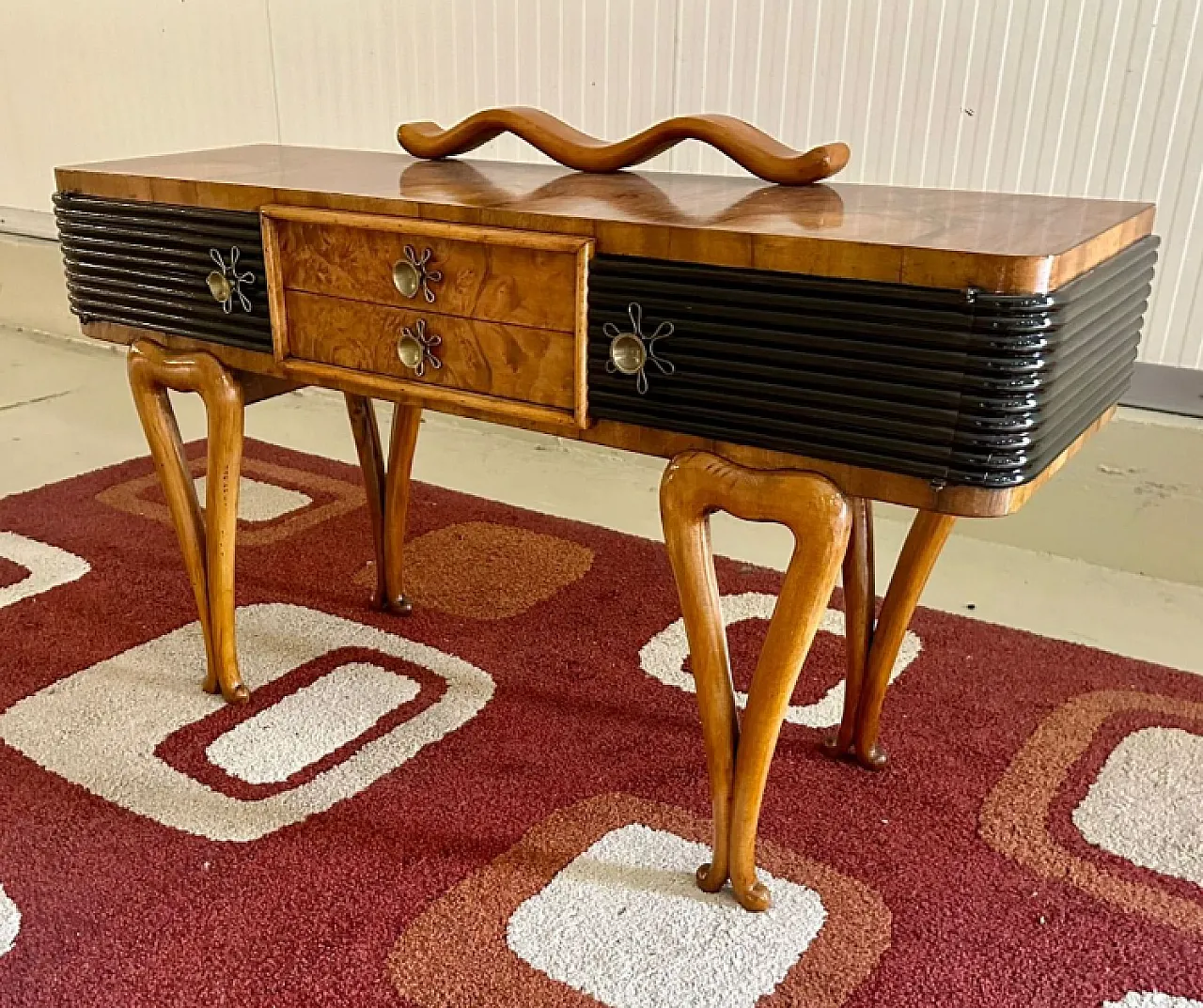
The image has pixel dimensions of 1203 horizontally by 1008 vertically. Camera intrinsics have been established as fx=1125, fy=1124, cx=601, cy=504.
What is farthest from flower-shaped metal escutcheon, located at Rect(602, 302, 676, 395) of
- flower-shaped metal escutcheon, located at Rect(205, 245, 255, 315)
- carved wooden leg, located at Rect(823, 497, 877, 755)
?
flower-shaped metal escutcheon, located at Rect(205, 245, 255, 315)

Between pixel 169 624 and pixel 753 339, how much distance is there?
37.2 inches

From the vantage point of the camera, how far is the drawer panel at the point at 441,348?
868mm

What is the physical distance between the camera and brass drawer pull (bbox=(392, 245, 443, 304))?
2.96 ft

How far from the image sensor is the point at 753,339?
2.53 feet

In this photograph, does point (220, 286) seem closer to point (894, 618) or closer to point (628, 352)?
point (628, 352)

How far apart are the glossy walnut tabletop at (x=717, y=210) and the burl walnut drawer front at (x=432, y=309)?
0.02 m

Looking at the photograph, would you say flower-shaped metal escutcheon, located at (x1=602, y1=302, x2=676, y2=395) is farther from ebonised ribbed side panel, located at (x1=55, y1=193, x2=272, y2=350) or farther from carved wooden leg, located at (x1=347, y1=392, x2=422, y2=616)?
carved wooden leg, located at (x1=347, y1=392, x2=422, y2=616)

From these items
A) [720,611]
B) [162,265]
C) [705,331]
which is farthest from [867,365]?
[162,265]

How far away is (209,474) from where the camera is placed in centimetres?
116

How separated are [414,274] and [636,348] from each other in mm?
212

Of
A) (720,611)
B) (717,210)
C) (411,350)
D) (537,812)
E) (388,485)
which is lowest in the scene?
(537,812)

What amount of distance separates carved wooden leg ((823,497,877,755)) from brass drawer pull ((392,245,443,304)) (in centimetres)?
42

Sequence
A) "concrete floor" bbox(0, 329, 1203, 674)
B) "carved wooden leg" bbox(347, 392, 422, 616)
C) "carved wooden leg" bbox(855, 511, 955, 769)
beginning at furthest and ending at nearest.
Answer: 1. "concrete floor" bbox(0, 329, 1203, 674)
2. "carved wooden leg" bbox(347, 392, 422, 616)
3. "carved wooden leg" bbox(855, 511, 955, 769)

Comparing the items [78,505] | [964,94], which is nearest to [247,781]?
[78,505]
